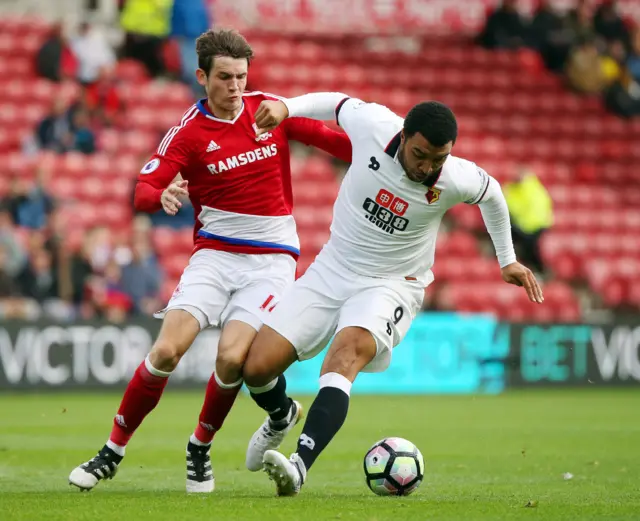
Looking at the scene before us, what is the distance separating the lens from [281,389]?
7598 millimetres

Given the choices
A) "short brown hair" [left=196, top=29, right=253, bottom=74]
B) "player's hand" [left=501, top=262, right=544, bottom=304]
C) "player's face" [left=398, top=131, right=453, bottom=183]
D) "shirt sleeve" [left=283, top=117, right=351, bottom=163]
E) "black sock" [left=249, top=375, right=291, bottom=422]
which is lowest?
"black sock" [left=249, top=375, right=291, bottom=422]

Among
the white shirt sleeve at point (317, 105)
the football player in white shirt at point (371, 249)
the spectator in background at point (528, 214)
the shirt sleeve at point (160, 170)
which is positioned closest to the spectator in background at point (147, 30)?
the spectator in background at point (528, 214)

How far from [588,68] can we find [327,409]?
18.3 meters

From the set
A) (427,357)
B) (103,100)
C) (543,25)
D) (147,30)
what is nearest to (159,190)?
(427,357)

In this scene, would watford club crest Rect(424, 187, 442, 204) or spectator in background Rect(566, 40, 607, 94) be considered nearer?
watford club crest Rect(424, 187, 442, 204)

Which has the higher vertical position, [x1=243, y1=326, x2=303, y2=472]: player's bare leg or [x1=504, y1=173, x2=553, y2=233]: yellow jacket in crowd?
[x1=243, y1=326, x2=303, y2=472]: player's bare leg

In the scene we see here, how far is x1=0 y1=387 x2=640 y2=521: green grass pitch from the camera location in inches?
244

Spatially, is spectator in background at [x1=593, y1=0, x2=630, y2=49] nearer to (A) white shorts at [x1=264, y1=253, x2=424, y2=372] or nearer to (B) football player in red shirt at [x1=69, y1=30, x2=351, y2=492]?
(B) football player in red shirt at [x1=69, y1=30, x2=351, y2=492]

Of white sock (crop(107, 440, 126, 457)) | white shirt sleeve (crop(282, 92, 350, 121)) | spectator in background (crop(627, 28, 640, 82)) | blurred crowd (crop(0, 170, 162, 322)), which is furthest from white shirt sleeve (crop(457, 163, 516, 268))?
spectator in background (crop(627, 28, 640, 82))

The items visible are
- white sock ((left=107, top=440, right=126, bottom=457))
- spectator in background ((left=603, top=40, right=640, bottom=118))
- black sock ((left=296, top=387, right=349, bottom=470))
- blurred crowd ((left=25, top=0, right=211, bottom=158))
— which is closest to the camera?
black sock ((left=296, top=387, right=349, bottom=470))

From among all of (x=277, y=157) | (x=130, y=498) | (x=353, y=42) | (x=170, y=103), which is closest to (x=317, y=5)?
(x=353, y=42)

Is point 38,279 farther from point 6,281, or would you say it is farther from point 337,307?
point 337,307

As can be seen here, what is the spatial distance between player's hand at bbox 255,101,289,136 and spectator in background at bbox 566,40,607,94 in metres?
17.6

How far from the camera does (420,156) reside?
6.73 meters
